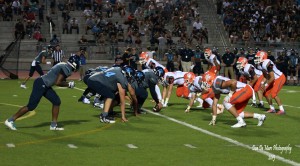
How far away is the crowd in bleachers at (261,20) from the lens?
3444cm

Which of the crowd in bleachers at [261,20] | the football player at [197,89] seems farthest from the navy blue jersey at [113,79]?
the crowd in bleachers at [261,20]

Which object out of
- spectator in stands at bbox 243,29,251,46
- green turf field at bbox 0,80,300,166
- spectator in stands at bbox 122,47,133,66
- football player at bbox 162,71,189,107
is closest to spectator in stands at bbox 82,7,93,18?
spectator in stands at bbox 243,29,251,46

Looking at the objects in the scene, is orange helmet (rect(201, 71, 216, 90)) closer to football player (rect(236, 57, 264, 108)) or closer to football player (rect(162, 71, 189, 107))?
football player (rect(236, 57, 264, 108))

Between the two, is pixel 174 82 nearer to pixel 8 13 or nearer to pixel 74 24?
pixel 74 24

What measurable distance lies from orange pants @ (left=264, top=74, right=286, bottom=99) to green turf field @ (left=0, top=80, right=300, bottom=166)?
759 mm

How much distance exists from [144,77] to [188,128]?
83.3 inches

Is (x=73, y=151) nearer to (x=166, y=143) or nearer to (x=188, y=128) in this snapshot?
(x=166, y=143)

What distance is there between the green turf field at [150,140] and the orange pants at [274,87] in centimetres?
76

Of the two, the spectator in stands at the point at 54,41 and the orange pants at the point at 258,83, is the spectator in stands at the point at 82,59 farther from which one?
the orange pants at the point at 258,83

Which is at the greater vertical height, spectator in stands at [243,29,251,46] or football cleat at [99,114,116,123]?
spectator in stands at [243,29,251,46]

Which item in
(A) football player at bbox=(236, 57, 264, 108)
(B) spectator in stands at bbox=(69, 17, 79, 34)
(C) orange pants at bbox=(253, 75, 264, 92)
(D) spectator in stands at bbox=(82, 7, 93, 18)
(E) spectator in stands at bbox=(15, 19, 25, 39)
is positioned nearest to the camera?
(A) football player at bbox=(236, 57, 264, 108)

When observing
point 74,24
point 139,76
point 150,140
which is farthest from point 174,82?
point 74,24

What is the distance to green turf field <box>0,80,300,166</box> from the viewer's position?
1054 cm

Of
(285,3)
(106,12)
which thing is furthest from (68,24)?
(285,3)
